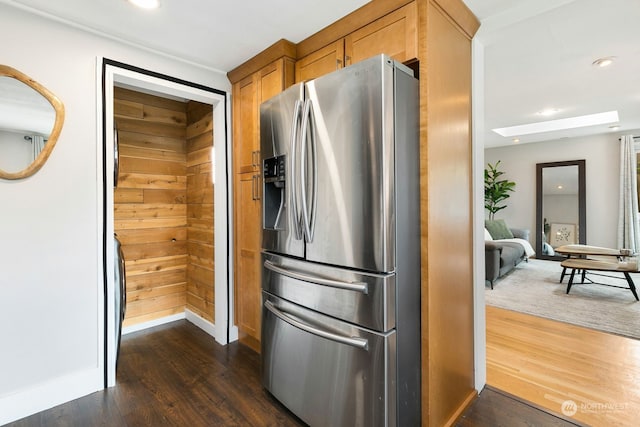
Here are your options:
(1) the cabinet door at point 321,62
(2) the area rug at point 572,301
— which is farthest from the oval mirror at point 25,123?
(2) the area rug at point 572,301

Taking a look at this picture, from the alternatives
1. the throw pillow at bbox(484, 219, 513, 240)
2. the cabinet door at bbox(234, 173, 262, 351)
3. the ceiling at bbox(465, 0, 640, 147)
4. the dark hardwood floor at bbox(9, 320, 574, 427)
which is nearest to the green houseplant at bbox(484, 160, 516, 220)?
the throw pillow at bbox(484, 219, 513, 240)

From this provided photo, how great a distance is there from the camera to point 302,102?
5.40ft

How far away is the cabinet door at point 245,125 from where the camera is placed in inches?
96.7

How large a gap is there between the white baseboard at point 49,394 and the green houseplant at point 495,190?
709cm

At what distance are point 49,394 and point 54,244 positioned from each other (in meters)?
0.93

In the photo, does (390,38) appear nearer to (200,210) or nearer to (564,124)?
(200,210)

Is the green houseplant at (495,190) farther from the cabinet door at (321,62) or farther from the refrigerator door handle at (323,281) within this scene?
the refrigerator door handle at (323,281)

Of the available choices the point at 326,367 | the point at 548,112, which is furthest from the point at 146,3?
the point at 548,112

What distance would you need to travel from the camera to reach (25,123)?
6.01 feet

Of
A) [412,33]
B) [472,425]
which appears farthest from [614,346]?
[412,33]

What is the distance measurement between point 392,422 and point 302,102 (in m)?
1.58

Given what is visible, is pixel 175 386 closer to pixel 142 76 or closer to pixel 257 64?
pixel 142 76

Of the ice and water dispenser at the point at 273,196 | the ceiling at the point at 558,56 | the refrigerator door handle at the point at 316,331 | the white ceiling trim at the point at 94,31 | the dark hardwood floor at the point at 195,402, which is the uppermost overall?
the ceiling at the point at 558,56

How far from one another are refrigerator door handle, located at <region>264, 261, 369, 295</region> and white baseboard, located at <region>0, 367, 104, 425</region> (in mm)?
1434
